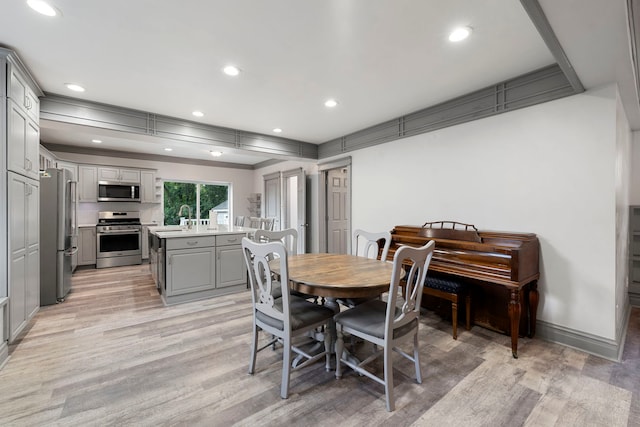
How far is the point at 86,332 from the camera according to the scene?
2715mm

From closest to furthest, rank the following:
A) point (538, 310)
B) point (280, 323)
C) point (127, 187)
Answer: point (280, 323), point (538, 310), point (127, 187)

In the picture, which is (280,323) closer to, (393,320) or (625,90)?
(393,320)

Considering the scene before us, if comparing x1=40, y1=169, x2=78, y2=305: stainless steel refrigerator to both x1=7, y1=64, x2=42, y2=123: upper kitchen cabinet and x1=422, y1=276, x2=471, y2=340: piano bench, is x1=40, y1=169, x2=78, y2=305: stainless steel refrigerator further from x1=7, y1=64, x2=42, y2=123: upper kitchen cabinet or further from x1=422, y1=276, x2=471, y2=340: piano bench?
x1=422, y1=276, x2=471, y2=340: piano bench

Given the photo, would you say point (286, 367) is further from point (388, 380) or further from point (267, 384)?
point (388, 380)

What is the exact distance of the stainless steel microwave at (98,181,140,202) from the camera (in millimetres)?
5672

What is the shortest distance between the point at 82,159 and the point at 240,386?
614 cm

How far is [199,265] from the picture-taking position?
3670mm

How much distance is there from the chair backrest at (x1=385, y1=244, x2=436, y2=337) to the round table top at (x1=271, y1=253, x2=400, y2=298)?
0.46ft

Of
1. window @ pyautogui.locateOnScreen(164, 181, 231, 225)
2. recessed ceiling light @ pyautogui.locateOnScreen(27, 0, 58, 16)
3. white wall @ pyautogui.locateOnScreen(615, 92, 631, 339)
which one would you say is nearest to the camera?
recessed ceiling light @ pyautogui.locateOnScreen(27, 0, 58, 16)

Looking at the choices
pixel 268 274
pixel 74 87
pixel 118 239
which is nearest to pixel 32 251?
pixel 74 87

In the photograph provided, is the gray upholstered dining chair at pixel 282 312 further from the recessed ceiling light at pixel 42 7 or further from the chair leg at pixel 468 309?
the recessed ceiling light at pixel 42 7

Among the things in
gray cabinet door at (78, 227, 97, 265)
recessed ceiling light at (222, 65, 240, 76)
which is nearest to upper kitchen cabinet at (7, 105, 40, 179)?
recessed ceiling light at (222, 65, 240, 76)

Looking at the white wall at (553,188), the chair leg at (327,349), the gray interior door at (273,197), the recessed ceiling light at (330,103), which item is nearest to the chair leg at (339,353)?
the chair leg at (327,349)

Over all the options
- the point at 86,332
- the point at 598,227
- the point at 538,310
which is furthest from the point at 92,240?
the point at 598,227
